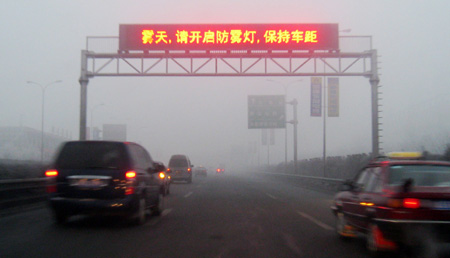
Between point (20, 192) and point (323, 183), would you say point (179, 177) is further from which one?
point (20, 192)

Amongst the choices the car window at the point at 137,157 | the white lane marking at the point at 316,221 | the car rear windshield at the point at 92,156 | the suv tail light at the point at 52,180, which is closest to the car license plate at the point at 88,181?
the car rear windshield at the point at 92,156

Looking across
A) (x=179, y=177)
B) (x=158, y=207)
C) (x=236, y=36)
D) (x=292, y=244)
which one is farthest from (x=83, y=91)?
(x=292, y=244)

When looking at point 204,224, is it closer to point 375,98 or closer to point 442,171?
point 442,171

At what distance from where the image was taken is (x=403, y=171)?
7.63 meters

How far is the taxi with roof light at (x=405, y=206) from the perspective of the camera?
6.89 metres

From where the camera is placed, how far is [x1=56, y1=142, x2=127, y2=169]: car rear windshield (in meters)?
10.9

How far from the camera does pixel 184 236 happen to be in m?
10.0

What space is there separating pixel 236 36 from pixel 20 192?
12.0 metres

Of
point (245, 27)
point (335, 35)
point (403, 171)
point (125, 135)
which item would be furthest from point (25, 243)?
point (125, 135)

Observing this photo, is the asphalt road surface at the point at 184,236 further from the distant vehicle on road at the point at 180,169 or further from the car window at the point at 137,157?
the distant vehicle on road at the point at 180,169

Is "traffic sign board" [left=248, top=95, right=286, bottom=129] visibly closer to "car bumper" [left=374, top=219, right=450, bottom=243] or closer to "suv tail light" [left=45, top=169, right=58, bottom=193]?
"suv tail light" [left=45, top=169, right=58, bottom=193]

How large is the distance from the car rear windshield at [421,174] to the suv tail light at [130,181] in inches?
225

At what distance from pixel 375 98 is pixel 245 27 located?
23.9 ft

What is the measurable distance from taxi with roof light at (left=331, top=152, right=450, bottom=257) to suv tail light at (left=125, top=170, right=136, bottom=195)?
4973 mm
